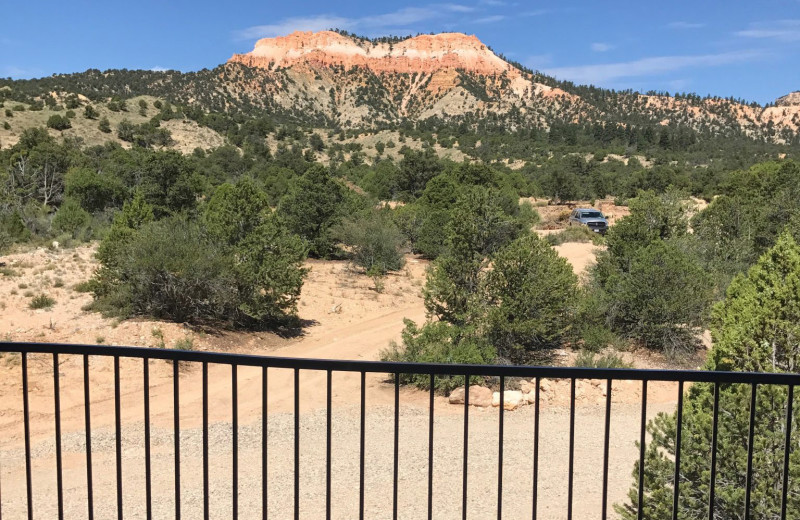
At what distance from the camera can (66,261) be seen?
74.5ft

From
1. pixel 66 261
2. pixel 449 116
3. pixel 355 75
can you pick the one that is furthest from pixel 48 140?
pixel 355 75

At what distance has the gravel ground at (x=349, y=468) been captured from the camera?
789cm

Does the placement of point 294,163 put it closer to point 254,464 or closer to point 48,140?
point 48,140

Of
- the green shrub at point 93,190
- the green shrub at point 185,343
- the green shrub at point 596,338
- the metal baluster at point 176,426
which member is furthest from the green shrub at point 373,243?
the metal baluster at point 176,426

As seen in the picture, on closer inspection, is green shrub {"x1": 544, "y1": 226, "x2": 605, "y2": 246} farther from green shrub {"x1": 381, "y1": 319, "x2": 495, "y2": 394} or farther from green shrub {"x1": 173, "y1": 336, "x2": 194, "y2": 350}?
green shrub {"x1": 173, "y1": 336, "x2": 194, "y2": 350}

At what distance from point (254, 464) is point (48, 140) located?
43.1 m

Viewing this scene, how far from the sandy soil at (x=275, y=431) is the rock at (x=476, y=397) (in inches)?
10.3

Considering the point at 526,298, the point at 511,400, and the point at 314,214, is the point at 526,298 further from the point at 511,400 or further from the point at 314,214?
the point at 314,214

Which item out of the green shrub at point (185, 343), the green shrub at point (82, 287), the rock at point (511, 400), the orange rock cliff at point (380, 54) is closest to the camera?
the rock at point (511, 400)

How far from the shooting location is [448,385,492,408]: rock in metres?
12.3

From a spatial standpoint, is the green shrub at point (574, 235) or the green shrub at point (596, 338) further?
the green shrub at point (574, 235)

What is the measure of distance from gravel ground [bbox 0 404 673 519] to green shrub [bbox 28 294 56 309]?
7.65 meters

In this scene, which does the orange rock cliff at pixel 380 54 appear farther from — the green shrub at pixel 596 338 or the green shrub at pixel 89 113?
the green shrub at pixel 596 338

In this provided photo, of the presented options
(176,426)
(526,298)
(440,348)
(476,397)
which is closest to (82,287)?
(440,348)
